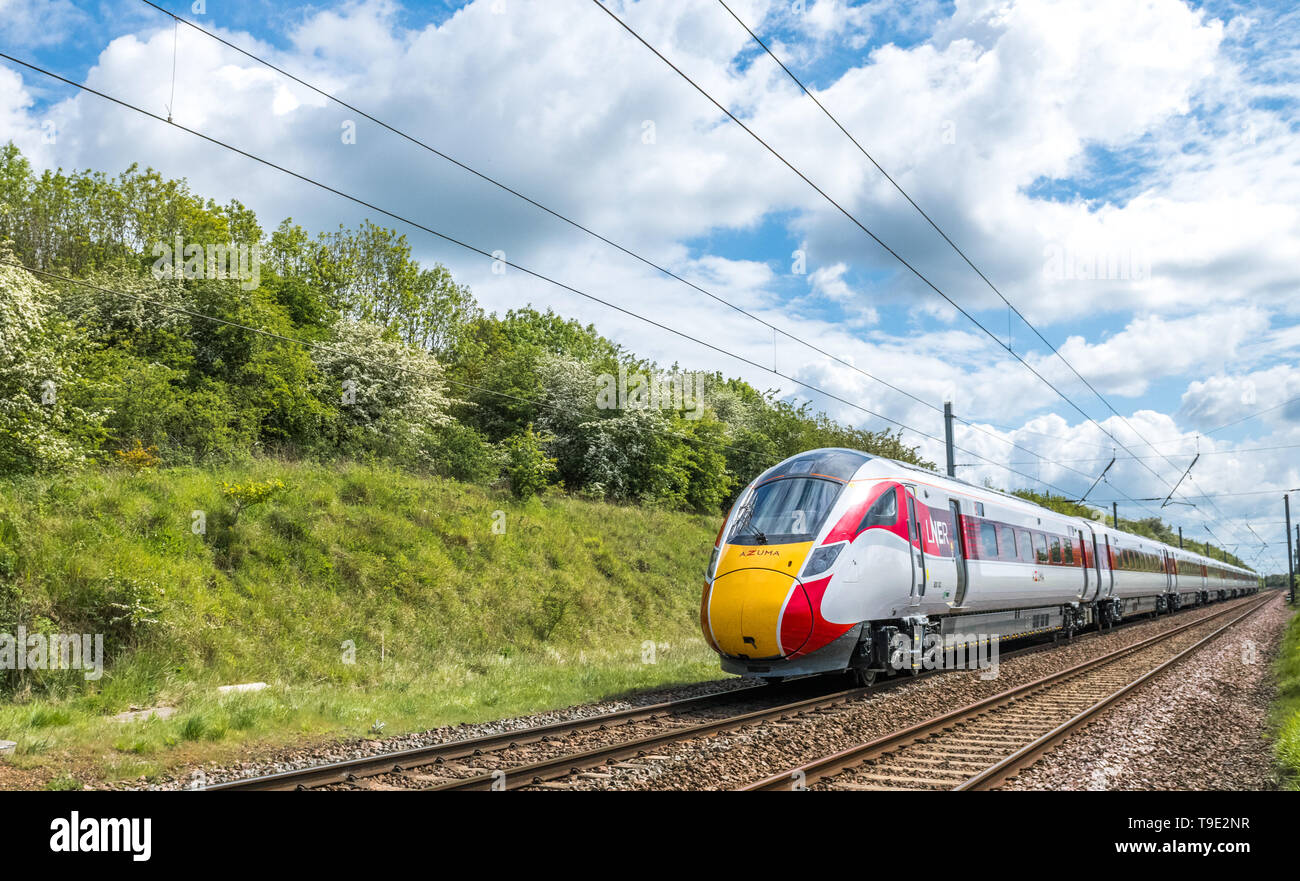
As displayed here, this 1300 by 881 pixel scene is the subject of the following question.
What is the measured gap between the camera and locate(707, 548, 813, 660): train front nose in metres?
12.3

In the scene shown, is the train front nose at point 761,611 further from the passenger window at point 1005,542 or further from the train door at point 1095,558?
the train door at point 1095,558

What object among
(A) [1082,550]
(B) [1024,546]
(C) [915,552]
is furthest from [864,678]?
(A) [1082,550]

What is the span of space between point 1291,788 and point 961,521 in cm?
884

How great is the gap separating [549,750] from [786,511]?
18.5ft

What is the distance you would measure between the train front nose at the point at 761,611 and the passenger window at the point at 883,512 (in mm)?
1487

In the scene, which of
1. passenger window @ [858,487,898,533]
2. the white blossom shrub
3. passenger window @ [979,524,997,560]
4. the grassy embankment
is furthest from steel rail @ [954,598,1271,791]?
the white blossom shrub

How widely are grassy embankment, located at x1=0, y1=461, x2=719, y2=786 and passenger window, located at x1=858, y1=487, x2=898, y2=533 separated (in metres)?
5.45

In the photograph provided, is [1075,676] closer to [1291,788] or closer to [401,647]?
[1291,788]

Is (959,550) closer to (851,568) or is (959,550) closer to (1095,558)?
(851,568)

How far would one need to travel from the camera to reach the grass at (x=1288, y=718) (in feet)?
27.2

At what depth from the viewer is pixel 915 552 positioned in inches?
561

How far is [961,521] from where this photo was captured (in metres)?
16.3

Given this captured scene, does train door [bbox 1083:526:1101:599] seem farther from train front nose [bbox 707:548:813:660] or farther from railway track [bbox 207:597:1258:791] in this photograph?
train front nose [bbox 707:548:813:660]
